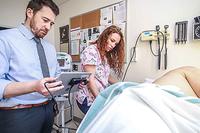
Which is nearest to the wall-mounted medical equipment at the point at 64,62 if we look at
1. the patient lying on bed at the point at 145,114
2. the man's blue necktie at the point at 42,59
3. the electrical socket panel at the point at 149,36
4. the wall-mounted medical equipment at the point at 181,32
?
the electrical socket panel at the point at 149,36

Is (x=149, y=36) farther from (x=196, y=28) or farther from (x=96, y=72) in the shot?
(x=96, y=72)

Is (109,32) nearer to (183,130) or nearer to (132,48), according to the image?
(132,48)

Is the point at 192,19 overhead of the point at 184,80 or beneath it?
overhead

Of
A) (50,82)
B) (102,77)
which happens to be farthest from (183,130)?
(102,77)

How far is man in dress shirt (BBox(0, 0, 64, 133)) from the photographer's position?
3.00 feet

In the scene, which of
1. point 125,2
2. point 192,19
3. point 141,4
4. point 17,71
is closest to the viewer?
point 17,71

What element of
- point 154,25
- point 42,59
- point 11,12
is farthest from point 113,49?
point 11,12

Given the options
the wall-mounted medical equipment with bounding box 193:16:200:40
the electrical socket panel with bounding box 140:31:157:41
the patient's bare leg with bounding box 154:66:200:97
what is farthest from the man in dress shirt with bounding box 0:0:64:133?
the wall-mounted medical equipment with bounding box 193:16:200:40

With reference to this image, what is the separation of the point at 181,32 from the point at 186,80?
0.59 metres

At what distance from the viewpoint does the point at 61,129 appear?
7.77ft

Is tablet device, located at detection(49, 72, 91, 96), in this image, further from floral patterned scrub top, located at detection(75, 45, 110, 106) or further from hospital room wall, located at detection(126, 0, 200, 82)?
hospital room wall, located at detection(126, 0, 200, 82)

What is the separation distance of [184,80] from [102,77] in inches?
23.9

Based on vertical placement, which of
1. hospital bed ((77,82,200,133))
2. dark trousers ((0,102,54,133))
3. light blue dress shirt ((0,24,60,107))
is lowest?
dark trousers ((0,102,54,133))

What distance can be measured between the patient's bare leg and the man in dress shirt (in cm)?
58
